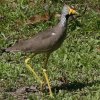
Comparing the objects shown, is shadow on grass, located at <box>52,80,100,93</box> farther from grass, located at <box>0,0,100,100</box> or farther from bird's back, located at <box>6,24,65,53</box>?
bird's back, located at <box>6,24,65,53</box>

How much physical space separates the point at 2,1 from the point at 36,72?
338 centimetres

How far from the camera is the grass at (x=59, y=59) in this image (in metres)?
8.19

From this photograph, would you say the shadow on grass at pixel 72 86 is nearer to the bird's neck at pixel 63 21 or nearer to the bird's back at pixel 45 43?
the bird's back at pixel 45 43

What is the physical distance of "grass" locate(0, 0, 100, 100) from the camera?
819 cm

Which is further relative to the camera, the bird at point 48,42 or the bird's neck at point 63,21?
the bird's neck at point 63,21

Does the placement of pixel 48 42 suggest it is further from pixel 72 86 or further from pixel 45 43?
pixel 72 86

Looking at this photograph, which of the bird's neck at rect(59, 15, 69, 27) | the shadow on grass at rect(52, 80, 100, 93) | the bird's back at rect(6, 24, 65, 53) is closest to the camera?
the bird's back at rect(6, 24, 65, 53)

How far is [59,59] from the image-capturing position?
31.2 feet

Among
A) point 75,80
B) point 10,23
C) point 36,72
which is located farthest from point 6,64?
point 10,23

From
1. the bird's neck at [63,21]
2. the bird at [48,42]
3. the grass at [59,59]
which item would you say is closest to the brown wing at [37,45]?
the bird at [48,42]

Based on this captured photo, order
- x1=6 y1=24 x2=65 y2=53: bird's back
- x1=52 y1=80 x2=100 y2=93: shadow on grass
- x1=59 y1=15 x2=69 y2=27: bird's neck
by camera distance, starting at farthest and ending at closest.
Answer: x1=52 y1=80 x2=100 y2=93: shadow on grass, x1=59 y1=15 x2=69 y2=27: bird's neck, x1=6 y1=24 x2=65 y2=53: bird's back

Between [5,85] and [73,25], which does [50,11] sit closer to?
[73,25]

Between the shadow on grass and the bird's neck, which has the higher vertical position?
the bird's neck

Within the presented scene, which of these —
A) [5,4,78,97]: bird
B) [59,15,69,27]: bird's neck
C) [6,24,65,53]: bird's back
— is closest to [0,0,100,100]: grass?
[5,4,78,97]: bird
